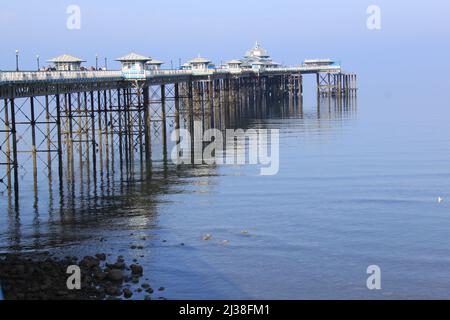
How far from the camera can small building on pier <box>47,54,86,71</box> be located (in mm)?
67562

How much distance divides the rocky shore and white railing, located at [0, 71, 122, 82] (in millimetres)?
15677

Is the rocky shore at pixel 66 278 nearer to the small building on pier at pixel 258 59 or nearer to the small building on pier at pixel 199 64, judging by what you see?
the small building on pier at pixel 199 64

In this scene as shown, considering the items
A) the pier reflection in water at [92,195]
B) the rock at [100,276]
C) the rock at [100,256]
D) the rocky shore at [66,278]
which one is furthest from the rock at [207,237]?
the rock at [100,276]

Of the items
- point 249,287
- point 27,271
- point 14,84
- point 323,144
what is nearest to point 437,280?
point 249,287

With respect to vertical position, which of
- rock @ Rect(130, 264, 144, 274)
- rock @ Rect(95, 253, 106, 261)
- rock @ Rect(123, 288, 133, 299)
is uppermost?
rock @ Rect(95, 253, 106, 261)

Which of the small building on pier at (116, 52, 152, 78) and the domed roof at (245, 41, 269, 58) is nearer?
the small building on pier at (116, 52, 152, 78)

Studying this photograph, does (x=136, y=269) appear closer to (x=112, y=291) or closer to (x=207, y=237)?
(x=112, y=291)

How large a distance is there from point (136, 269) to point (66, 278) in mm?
2776

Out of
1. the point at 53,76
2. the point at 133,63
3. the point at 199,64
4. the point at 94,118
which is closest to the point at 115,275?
the point at 53,76

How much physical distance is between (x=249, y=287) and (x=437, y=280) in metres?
6.37

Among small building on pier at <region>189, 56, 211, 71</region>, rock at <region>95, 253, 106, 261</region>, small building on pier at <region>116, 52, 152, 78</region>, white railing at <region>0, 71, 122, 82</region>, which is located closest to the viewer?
rock at <region>95, 253, 106, 261</region>

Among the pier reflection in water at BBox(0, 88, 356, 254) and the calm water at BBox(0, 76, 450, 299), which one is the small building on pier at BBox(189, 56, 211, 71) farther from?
the calm water at BBox(0, 76, 450, 299)

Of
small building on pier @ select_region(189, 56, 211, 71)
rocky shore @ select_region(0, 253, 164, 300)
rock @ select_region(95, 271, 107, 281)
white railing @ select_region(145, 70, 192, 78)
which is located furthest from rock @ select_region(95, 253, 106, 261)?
small building on pier @ select_region(189, 56, 211, 71)
